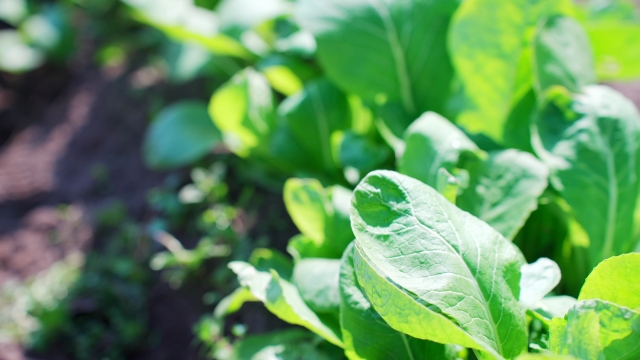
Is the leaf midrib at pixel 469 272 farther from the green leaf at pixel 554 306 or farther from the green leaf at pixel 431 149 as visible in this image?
the green leaf at pixel 431 149

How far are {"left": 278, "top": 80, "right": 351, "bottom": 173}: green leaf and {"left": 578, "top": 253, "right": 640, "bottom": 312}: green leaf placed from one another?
32.5 inches

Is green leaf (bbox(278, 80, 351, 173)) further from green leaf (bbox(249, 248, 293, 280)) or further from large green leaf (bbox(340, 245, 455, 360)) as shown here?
large green leaf (bbox(340, 245, 455, 360))

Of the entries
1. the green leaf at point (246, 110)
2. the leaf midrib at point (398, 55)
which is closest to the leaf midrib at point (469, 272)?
the leaf midrib at point (398, 55)

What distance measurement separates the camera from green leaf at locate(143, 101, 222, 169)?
1718mm

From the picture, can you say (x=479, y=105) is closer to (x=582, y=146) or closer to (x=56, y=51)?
(x=582, y=146)

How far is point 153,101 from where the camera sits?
228cm

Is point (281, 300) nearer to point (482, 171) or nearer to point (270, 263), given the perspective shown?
point (270, 263)

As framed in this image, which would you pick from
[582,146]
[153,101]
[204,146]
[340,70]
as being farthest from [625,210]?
[153,101]

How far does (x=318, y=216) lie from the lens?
45.6 inches

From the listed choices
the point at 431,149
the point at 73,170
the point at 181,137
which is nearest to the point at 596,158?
the point at 431,149

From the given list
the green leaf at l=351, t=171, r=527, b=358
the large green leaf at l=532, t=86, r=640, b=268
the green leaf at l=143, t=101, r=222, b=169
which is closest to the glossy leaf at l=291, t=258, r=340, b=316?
the green leaf at l=351, t=171, r=527, b=358

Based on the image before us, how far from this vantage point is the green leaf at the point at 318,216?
1.11 m

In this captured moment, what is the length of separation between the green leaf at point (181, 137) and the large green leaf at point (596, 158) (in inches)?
41.3

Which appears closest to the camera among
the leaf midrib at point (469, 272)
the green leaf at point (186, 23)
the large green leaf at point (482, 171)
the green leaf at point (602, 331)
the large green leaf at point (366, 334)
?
the green leaf at point (602, 331)
